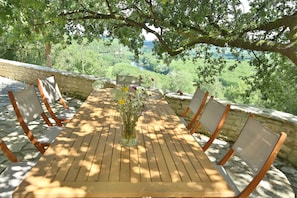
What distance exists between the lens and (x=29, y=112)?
2.96 metres

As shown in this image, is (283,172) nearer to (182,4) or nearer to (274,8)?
(274,8)

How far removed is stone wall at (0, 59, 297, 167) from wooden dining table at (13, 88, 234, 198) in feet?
3.42

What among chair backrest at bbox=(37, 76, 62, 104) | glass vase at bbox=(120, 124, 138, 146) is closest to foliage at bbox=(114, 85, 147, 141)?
glass vase at bbox=(120, 124, 138, 146)

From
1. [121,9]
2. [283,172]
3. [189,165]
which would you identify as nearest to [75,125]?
[189,165]

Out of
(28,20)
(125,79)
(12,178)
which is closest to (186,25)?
(125,79)

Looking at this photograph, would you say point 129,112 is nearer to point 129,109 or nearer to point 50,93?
point 129,109

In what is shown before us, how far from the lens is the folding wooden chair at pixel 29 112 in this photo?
261cm

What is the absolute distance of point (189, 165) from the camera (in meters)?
1.82

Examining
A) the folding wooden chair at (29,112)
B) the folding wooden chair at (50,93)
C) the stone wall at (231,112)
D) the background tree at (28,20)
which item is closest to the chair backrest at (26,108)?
the folding wooden chair at (29,112)

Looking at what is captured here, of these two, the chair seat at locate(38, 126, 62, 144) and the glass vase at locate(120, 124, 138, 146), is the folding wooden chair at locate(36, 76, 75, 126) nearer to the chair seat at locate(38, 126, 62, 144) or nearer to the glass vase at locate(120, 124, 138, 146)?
the chair seat at locate(38, 126, 62, 144)

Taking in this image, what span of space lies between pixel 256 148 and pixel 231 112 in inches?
87.0

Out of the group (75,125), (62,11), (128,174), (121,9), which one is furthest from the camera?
(121,9)

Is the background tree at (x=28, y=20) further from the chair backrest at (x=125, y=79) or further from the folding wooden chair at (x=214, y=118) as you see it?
the folding wooden chair at (x=214, y=118)

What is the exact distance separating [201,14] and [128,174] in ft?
15.2
